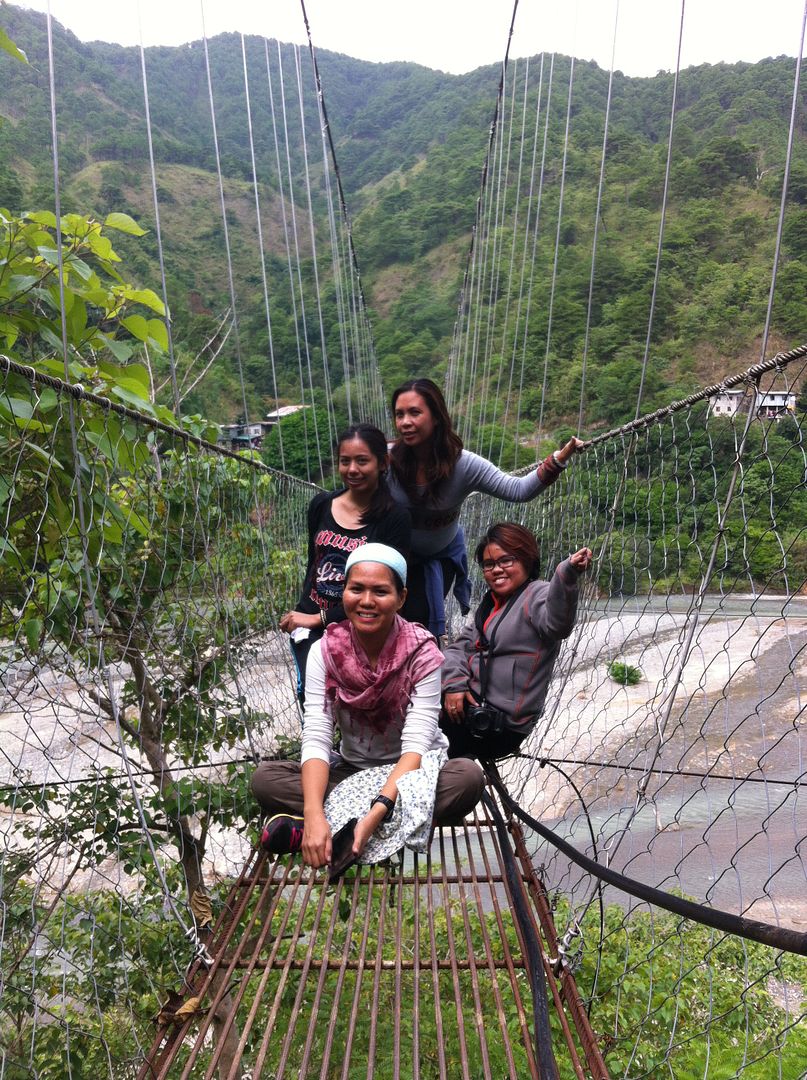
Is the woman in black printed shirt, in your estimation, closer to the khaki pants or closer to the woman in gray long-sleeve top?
the woman in gray long-sleeve top

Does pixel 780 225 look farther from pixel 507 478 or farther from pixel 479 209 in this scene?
pixel 479 209

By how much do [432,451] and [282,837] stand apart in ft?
2.49

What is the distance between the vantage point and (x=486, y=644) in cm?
132

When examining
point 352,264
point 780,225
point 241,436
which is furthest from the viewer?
point 352,264

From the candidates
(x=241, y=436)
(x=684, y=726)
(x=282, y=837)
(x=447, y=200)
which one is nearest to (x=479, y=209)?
(x=241, y=436)

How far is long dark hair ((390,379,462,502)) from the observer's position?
1.44 meters

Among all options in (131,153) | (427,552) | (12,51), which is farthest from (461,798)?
(131,153)

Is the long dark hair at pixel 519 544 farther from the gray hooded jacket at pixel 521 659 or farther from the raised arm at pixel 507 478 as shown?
the raised arm at pixel 507 478

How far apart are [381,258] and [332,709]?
71.2 feet

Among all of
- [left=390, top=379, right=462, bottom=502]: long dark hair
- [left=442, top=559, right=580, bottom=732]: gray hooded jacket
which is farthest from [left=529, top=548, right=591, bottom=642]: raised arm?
[left=390, top=379, right=462, bottom=502]: long dark hair

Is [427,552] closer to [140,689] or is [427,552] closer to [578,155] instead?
[140,689]

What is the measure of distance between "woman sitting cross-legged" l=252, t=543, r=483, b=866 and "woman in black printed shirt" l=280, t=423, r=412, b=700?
228 mm

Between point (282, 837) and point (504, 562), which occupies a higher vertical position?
point (504, 562)

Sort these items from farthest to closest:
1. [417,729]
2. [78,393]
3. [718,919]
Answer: [417,729]
[78,393]
[718,919]
